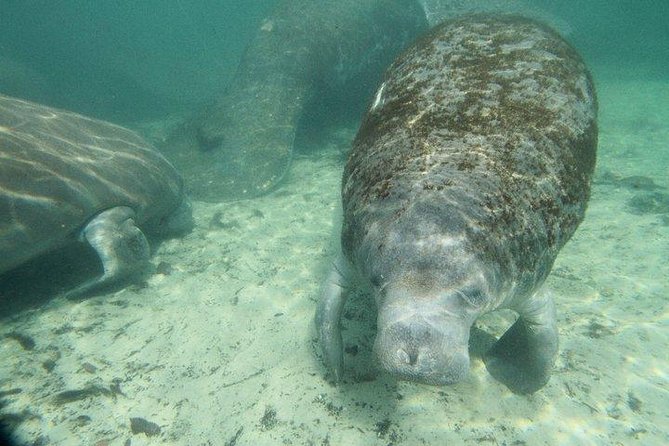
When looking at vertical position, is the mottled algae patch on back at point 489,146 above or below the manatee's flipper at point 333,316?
above

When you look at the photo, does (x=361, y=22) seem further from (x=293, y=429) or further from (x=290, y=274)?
(x=293, y=429)

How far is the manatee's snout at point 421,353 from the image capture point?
2008 millimetres

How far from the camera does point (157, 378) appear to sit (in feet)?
12.1

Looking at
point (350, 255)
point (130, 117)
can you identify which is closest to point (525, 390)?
point (350, 255)

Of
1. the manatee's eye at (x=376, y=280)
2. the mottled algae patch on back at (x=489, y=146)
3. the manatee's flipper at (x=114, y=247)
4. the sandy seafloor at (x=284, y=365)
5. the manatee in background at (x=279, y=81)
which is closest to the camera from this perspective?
the manatee's eye at (x=376, y=280)

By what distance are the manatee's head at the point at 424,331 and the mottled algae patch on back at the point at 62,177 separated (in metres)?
4.32

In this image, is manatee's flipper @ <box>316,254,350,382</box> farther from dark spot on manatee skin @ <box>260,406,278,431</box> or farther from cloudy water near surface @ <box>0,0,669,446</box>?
dark spot on manatee skin @ <box>260,406,278,431</box>

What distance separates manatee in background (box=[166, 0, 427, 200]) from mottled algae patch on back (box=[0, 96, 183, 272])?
174 cm

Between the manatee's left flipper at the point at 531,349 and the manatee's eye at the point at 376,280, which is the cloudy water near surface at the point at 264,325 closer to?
the manatee's left flipper at the point at 531,349

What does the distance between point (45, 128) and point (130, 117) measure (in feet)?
46.1

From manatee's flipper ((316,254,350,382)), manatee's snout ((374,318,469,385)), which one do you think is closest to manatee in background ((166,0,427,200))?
manatee's flipper ((316,254,350,382))

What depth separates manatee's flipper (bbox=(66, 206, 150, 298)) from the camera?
15.7ft

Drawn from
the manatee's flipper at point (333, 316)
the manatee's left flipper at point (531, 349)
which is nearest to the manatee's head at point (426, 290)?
the manatee's flipper at point (333, 316)

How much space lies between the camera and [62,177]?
486 centimetres
